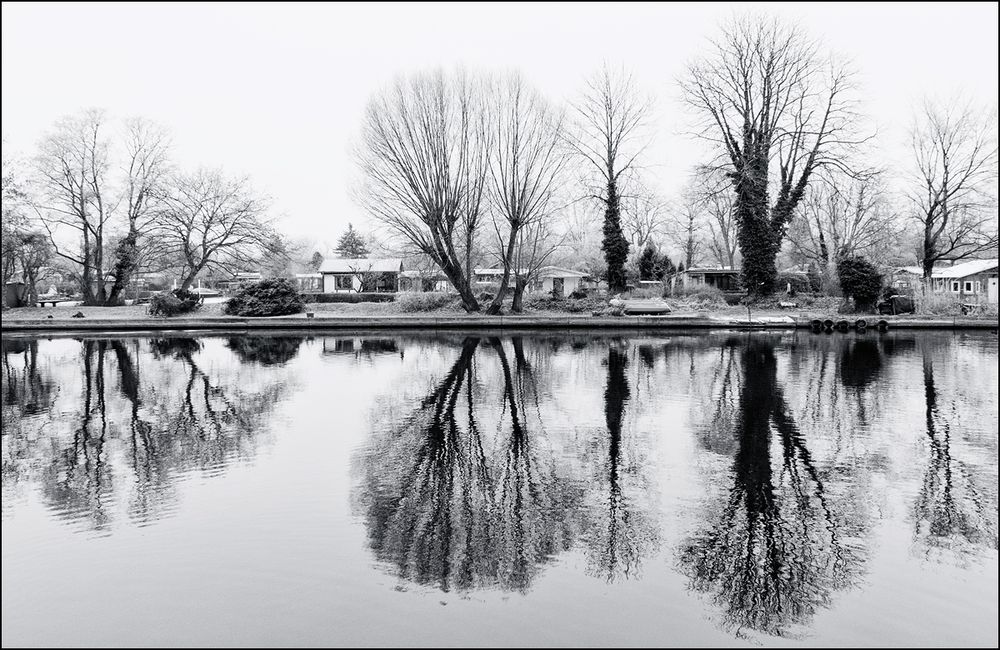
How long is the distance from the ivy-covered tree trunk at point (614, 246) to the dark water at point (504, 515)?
29.7 m

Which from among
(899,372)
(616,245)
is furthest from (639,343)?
(616,245)

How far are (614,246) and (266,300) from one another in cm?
2175

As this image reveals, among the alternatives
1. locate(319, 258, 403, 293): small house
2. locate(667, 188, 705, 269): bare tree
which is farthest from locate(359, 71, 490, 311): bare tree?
locate(667, 188, 705, 269): bare tree

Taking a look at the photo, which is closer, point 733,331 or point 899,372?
point 899,372

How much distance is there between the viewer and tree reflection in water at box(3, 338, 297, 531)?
30.1 ft

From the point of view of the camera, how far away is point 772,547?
7.28 metres

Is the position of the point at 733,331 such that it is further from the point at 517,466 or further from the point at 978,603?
the point at 978,603

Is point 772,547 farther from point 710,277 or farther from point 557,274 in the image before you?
point 557,274

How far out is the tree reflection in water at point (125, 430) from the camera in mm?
9180

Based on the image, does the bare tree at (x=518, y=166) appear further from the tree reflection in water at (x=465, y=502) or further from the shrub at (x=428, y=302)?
the tree reflection in water at (x=465, y=502)

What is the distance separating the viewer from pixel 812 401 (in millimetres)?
15109

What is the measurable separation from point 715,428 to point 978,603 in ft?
21.2

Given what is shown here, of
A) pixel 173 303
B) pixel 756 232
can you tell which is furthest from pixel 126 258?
pixel 756 232

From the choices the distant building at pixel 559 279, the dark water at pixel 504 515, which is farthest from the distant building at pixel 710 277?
the dark water at pixel 504 515
